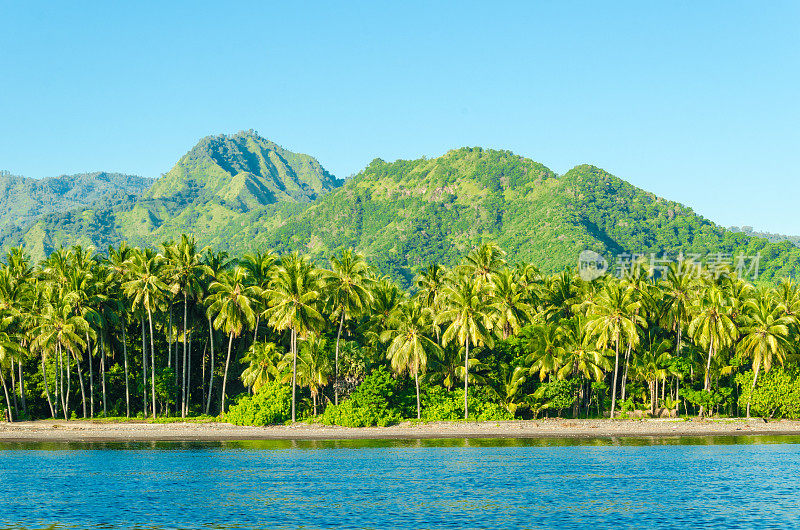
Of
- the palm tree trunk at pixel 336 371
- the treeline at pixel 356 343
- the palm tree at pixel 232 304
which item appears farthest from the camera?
the palm tree trunk at pixel 336 371

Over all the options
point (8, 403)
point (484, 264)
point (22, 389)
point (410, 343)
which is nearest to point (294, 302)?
point (410, 343)

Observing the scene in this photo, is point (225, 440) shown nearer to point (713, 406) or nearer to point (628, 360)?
point (628, 360)

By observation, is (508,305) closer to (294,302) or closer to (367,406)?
(367,406)

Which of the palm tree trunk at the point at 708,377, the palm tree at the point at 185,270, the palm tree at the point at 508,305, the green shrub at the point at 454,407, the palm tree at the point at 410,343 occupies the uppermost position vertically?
the palm tree at the point at 185,270

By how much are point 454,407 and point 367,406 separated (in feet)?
30.8

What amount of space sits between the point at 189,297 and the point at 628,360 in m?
47.9

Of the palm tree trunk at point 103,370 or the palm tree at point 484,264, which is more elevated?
the palm tree at point 484,264

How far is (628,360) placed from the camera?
8538 centimetres

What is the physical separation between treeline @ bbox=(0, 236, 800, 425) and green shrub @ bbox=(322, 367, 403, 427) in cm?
15

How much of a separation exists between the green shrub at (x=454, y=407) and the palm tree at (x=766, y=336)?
2514 centimetres

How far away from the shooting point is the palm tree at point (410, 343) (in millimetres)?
77250

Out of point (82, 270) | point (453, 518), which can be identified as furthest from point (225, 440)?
point (453, 518)

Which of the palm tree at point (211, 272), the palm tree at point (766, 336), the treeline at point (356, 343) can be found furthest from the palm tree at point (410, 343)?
the palm tree at point (766, 336)

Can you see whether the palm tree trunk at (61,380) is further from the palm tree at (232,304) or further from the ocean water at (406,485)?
the palm tree at (232,304)
